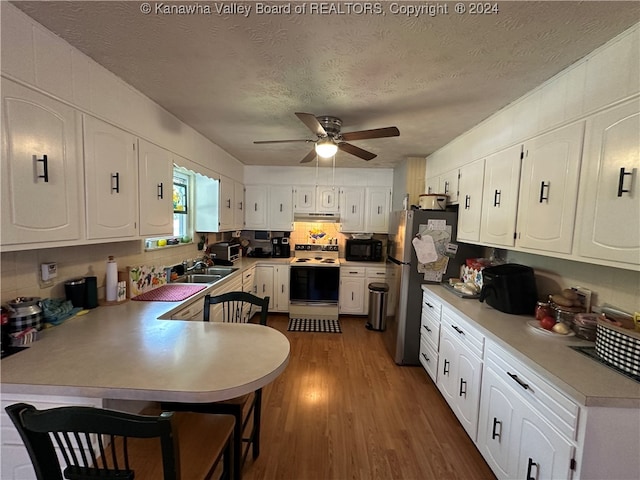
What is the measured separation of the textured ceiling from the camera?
119 centimetres

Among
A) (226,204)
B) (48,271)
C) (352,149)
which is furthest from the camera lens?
(226,204)

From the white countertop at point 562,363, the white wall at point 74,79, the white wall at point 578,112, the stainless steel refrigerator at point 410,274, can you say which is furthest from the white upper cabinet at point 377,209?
the white wall at point 74,79

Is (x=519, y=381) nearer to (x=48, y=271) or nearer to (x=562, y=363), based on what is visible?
(x=562, y=363)

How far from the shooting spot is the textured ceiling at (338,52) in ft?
3.92

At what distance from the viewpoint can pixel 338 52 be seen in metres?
1.45

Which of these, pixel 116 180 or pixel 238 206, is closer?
pixel 116 180

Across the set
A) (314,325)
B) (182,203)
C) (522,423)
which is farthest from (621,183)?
(182,203)

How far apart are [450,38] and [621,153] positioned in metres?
0.94

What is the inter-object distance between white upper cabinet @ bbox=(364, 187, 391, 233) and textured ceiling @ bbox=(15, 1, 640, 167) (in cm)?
216

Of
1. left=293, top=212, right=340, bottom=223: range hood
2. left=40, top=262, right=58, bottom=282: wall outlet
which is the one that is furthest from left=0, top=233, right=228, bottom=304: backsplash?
left=293, top=212, right=340, bottom=223: range hood

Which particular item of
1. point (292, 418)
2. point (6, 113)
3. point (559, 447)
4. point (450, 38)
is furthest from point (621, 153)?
point (6, 113)

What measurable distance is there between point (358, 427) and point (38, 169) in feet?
8.14

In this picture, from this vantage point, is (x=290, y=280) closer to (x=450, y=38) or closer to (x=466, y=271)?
(x=466, y=271)

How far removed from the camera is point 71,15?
4.05 ft
